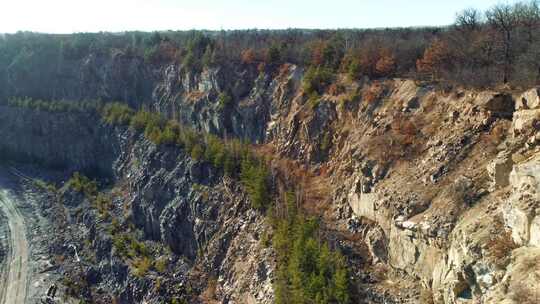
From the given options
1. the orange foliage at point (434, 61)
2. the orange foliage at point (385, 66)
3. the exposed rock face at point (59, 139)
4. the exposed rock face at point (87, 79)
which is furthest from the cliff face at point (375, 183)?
the exposed rock face at point (87, 79)

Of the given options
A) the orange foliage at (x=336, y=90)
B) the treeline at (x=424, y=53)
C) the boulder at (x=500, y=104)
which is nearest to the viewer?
→ the boulder at (x=500, y=104)

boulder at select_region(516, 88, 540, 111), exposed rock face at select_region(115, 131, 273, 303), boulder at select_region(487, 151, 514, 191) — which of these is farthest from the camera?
exposed rock face at select_region(115, 131, 273, 303)

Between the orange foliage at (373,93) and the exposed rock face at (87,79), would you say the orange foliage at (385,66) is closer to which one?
the orange foliage at (373,93)

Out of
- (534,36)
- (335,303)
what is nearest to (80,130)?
(335,303)

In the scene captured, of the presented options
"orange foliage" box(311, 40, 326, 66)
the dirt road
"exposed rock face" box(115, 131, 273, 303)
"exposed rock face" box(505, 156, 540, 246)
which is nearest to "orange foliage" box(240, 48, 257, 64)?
"orange foliage" box(311, 40, 326, 66)

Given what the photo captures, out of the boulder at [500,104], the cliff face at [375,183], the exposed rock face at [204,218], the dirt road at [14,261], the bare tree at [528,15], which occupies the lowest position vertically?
the dirt road at [14,261]

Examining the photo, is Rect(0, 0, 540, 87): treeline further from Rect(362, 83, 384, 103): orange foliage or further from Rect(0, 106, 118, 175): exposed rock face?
Rect(0, 106, 118, 175): exposed rock face

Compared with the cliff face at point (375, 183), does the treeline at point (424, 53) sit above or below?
above
